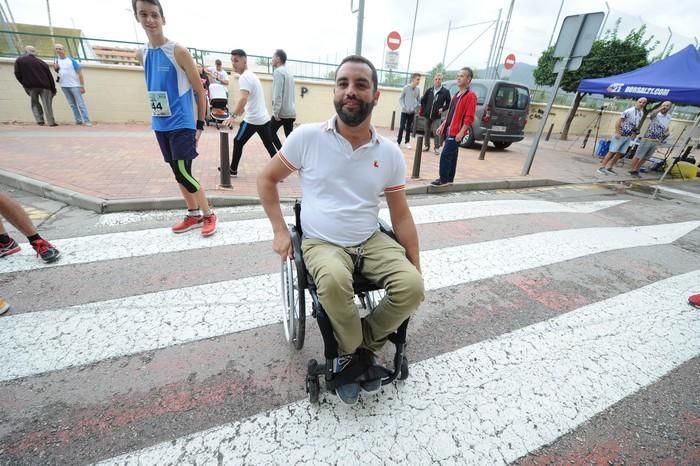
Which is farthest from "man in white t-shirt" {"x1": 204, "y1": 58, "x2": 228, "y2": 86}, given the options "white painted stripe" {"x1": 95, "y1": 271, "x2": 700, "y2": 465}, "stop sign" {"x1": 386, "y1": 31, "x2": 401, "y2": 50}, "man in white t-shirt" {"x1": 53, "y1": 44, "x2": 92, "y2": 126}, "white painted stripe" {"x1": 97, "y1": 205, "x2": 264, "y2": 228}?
"white painted stripe" {"x1": 95, "y1": 271, "x2": 700, "y2": 465}

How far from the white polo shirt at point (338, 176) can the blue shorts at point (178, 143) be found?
6.04 feet

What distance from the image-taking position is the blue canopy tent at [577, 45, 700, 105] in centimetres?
806

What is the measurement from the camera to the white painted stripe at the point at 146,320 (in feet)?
6.53

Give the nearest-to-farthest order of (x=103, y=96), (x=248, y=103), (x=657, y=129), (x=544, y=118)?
1. (x=248, y=103)
2. (x=544, y=118)
3. (x=657, y=129)
4. (x=103, y=96)

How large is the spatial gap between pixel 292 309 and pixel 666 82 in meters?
11.7

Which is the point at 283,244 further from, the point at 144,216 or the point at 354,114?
the point at 144,216

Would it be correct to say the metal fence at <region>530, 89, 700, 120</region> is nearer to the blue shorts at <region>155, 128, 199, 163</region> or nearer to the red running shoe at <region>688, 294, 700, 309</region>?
the red running shoe at <region>688, 294, 700, 309</region>

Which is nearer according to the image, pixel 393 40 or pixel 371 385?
pixel 371 385

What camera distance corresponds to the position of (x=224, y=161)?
4.81 m

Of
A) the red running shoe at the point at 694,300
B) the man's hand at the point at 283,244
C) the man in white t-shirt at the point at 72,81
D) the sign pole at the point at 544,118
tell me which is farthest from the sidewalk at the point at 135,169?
the red running shoe at the point at 694,300

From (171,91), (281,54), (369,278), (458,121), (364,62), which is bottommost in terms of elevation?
(369,278)

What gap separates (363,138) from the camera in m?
1.91

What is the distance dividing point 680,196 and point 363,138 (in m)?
9.44

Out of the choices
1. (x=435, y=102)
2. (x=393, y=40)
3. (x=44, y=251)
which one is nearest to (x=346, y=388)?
(x=44, y=251)
